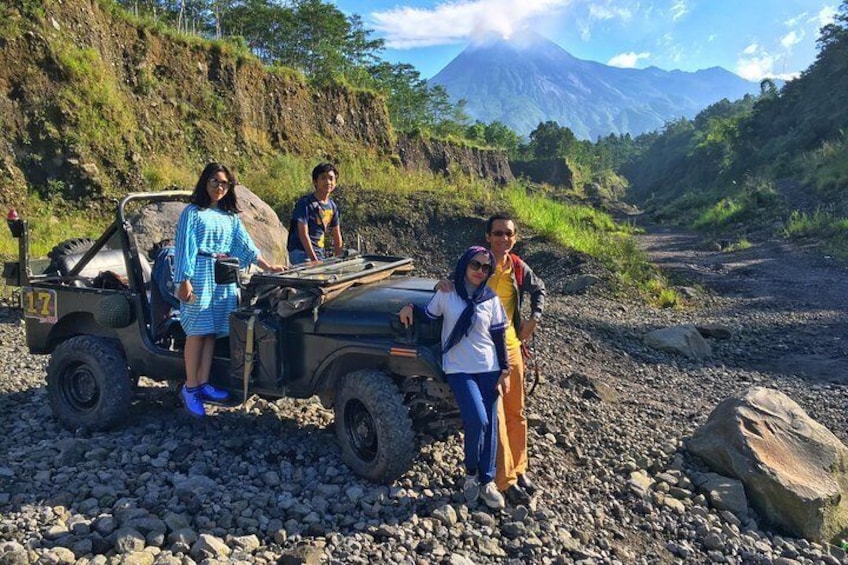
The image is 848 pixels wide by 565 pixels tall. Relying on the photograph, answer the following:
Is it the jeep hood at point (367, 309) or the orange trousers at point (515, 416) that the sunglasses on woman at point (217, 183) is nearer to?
the jeep hood at point (367, 309)

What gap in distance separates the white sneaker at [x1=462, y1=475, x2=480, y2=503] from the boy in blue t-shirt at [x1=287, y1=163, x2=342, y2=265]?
102 inches

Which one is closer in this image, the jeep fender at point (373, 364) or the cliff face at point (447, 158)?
the jeep fender at point (373, 364)

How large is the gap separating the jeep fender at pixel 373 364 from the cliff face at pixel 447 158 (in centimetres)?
2690

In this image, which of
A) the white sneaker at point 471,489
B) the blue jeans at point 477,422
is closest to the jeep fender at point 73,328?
the blue jeans at point 477,422

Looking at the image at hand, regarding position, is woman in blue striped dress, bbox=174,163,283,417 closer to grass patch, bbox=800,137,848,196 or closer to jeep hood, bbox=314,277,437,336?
jeep hood, bbox=314,277,437,336

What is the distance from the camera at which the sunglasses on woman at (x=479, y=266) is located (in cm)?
379

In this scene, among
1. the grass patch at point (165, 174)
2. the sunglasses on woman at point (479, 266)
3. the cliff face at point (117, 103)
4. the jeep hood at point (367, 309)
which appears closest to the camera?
the sunglasses on woman at point (479, 266)

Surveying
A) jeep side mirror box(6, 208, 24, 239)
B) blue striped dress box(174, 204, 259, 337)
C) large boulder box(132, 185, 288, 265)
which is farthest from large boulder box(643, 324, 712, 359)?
jeep side mirror box(6, 208, 24, 239)

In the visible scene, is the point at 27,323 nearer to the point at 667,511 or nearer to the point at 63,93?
the point at 667,511

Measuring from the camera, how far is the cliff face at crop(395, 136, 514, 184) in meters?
39.7

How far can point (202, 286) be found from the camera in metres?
4.31

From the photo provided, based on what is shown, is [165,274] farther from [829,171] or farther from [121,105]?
[829,171]

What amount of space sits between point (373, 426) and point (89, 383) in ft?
8.02

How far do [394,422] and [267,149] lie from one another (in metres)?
21.3
